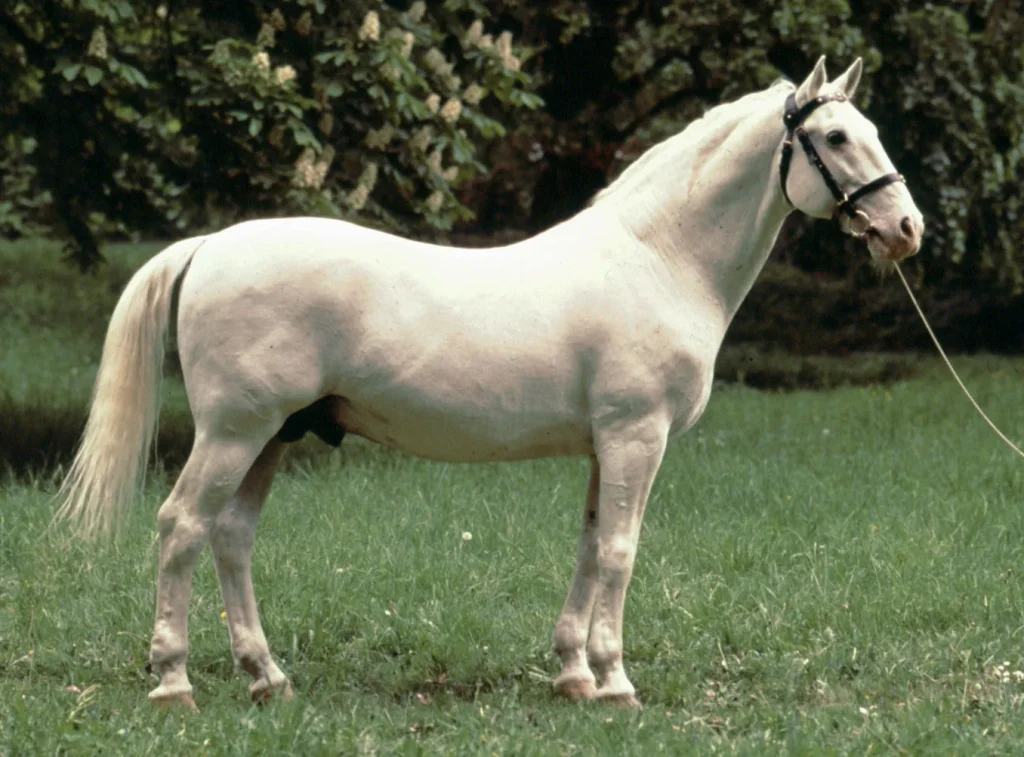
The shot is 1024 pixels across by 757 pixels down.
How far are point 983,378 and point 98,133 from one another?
9125mm

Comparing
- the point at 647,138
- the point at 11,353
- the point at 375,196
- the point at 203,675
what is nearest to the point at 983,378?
the point at 647,138

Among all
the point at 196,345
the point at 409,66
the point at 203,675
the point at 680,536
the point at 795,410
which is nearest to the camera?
the point at 196,345

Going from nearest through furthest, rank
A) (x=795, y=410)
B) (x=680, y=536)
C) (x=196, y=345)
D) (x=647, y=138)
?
(x=196, y=345), (x=680, y=536), (x=795, y=410), (x=647, y=138)

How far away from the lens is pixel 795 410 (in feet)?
43.4

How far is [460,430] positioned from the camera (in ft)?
17.7

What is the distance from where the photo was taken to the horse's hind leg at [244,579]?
18.0 ft

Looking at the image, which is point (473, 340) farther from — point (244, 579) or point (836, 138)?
point (836, 138)

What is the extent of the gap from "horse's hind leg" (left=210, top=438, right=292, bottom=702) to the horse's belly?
382mm

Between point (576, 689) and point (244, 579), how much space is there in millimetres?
1298

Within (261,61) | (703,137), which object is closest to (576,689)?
(703,137)

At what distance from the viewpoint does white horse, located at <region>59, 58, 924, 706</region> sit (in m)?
5.22

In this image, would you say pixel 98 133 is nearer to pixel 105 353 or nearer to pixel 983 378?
pixel 105 353

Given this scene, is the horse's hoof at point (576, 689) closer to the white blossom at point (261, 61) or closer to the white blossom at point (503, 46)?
the white blossom at point (261, 61)

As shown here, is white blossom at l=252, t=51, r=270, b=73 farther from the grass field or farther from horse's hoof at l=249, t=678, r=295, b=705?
horse's hoof at l=249, t=678, r=295, b=705
